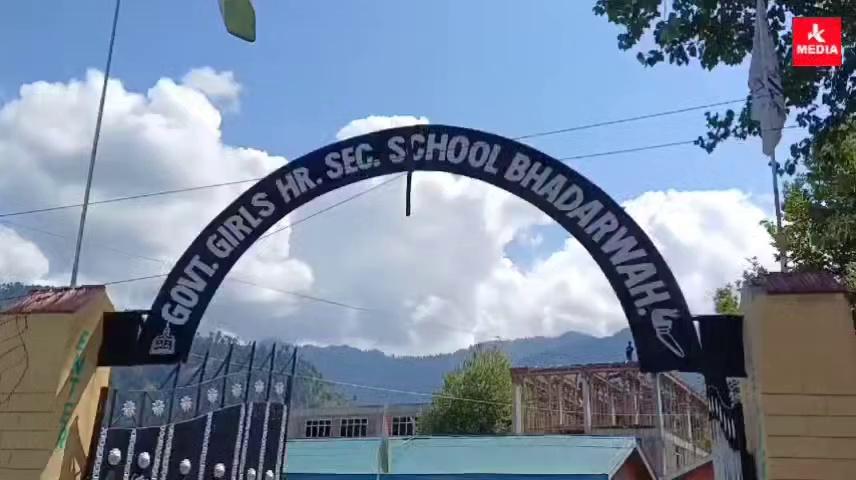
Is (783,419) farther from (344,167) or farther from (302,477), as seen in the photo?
(302,477)

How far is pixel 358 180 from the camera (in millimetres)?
8195

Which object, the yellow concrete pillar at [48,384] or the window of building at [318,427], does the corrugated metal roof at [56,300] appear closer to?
the yellow concrete pillar at [48,384]

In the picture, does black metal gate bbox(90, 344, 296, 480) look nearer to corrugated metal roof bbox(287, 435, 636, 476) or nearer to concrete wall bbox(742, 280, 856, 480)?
concrete wall bbox(742, 280, 856, 480)

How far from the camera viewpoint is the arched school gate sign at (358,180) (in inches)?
296

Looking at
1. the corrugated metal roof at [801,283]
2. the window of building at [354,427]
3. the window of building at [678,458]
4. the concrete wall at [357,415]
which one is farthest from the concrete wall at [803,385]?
the window of building at [354,427]

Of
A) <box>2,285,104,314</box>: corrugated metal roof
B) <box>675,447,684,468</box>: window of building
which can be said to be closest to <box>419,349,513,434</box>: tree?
<box>675,447,684,468</box>: window of building

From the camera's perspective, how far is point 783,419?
6082 millimetres

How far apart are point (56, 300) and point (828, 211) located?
10816mm

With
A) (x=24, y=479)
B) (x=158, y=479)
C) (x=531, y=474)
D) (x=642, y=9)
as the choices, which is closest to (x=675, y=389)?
(x=531, y=474)

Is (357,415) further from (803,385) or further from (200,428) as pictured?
(803,385)

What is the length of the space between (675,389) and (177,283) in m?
28.5

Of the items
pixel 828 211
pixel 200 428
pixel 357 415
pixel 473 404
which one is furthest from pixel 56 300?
pixel 357 415

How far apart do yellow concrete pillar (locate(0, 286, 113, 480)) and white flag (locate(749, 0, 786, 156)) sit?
20.8 feet

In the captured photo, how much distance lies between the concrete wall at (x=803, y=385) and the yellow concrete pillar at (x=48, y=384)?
5.73 meters
